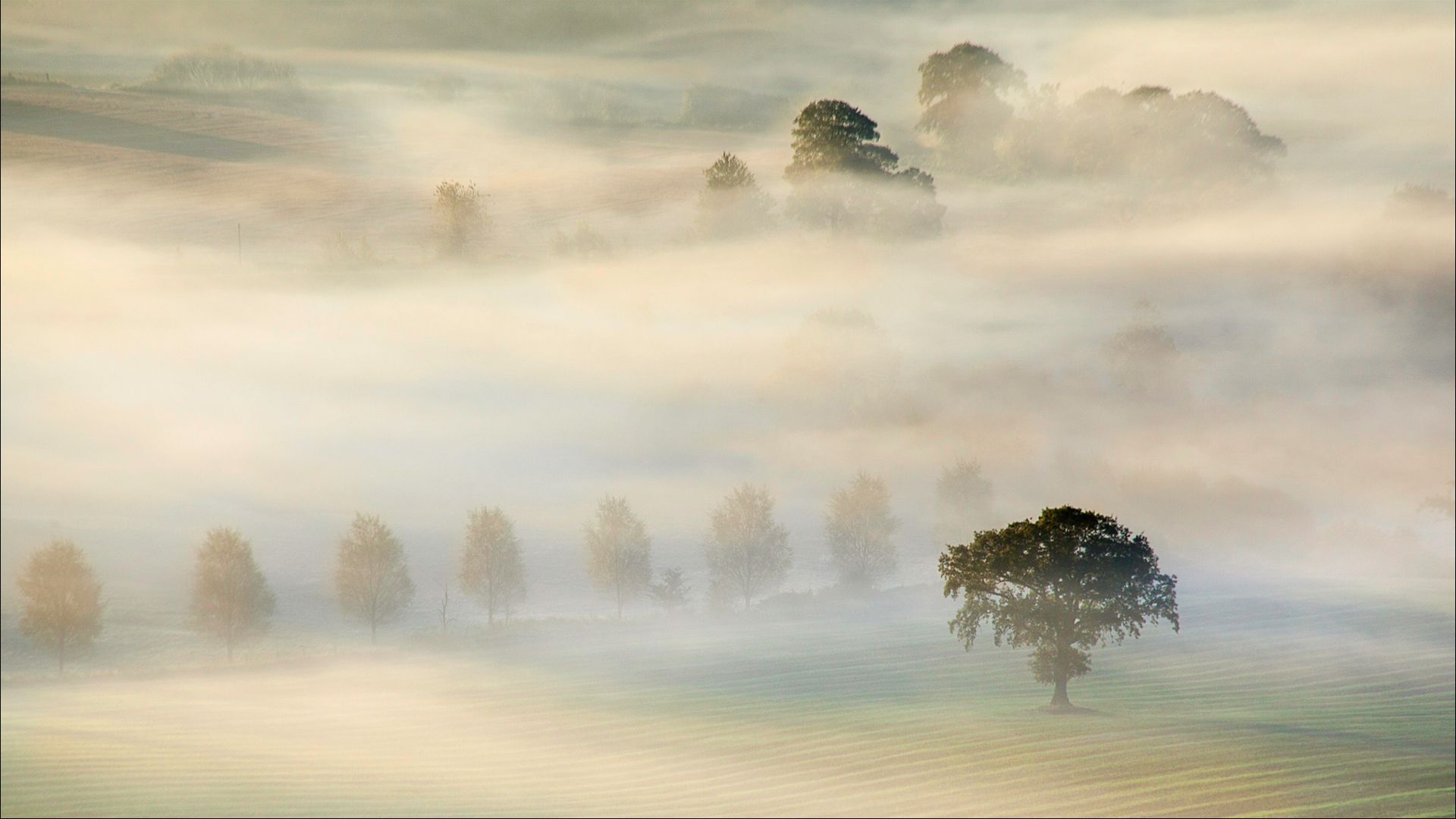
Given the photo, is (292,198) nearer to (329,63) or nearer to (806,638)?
(329,63)

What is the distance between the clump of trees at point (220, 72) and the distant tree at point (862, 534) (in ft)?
271

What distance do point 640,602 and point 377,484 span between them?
4938 cm

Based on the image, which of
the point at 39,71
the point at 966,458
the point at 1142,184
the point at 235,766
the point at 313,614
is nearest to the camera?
the point at 235,766

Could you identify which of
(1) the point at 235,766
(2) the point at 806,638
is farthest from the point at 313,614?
(1) the point at 235,766

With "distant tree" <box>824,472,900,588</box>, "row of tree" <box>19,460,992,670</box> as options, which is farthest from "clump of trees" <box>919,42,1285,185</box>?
"distant tree" <box>824,472,900,588</box>

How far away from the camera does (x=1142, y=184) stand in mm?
130625

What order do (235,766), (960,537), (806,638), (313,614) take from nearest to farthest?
(235,766), (806,638), (313,614), (960,537)

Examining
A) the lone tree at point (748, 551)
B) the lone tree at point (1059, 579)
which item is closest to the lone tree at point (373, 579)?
the lone tree at point (748, 551)

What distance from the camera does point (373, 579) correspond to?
8856 centimetres

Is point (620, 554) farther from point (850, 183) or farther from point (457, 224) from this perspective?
point (457, 224)

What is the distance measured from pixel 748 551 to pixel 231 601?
32.3m

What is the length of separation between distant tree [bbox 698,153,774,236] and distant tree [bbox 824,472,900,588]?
31.1 m

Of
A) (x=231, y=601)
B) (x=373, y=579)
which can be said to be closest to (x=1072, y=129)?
(x=373, y=579)

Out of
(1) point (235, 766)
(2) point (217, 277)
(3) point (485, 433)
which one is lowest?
(1) point (235, 766)
